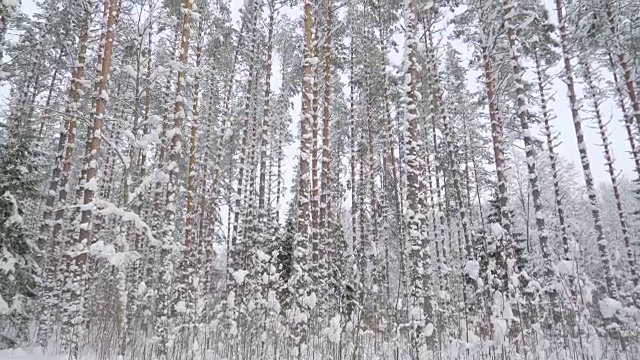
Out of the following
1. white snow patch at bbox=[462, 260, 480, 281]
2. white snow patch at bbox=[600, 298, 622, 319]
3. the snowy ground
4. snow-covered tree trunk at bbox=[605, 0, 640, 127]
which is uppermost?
snow-covered tree trunk at bbox=[605, 0, 640, 127]

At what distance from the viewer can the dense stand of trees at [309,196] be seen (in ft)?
21.1

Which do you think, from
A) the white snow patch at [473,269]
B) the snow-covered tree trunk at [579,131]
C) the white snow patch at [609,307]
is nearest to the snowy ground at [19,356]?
the white snow patch at [473,269]

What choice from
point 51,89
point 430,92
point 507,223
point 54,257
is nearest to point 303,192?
point 507,223

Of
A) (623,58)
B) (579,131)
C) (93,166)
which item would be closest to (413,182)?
(93,166)

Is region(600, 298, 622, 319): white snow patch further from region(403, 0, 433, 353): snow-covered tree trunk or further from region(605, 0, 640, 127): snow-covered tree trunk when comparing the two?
region(605, 0, 640, 127): snow-covered tree trunk

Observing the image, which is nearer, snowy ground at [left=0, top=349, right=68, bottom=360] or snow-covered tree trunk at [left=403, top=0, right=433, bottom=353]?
snowy ground at [left=0, top=349, right=68, bottom=360]

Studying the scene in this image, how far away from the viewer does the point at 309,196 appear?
10133mm

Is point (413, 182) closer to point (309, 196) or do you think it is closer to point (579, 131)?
point (309, 196)

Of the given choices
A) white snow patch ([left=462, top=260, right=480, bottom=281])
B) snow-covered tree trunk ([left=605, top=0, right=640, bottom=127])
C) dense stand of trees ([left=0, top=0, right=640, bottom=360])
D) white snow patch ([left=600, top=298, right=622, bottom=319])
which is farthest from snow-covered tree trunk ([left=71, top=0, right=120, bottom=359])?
snow-covered tree trunk ([left=605, top=0, right=640, bottom=127])

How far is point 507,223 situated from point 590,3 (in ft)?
32.9

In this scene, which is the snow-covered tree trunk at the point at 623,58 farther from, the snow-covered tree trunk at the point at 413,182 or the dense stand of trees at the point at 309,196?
the snow-covered tree trunk at the point at 413,182

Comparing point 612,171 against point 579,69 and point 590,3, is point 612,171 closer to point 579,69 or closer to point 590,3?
point 579,69

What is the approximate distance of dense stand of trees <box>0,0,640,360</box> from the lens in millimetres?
6426

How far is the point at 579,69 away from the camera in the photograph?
1792 centimetres
